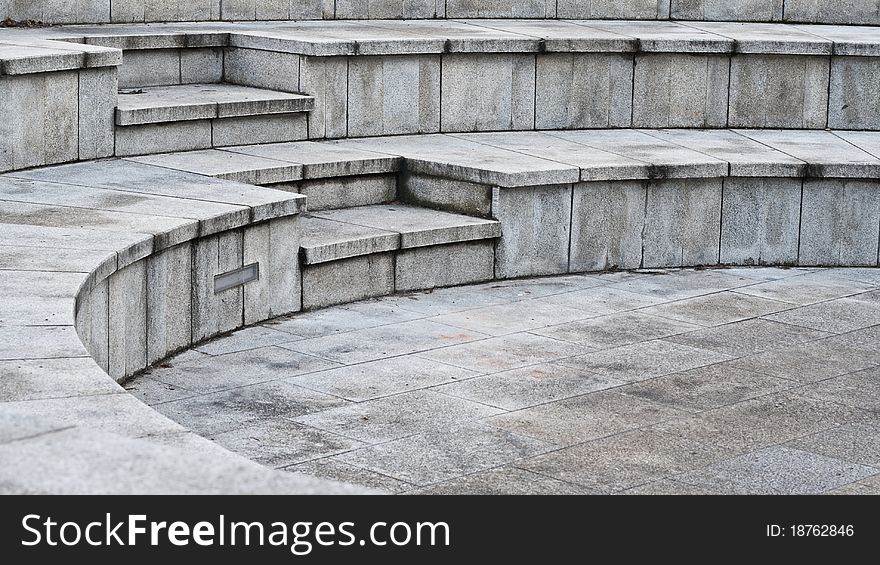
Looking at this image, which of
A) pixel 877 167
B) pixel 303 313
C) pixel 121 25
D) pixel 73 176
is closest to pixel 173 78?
pixel 121 25

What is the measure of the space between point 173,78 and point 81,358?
5379 mm

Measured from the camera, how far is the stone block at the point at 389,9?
1145 centimetres

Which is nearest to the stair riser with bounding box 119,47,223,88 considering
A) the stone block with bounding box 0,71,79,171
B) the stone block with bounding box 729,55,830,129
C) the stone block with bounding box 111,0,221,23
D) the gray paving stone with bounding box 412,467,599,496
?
the stone block with bounding box 111,0,221,23

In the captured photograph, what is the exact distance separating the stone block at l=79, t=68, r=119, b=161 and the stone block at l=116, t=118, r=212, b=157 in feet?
0.33

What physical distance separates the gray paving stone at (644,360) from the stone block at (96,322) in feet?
7.34

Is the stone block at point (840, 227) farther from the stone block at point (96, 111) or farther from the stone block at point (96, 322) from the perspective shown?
the stone block at point (96, 322)

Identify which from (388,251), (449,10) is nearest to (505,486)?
(388,251)

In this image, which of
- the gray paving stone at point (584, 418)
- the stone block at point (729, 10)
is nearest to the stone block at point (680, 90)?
the stone block at point (729, 10)

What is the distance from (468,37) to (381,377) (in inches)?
168

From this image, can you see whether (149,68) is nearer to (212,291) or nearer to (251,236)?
(251,236)

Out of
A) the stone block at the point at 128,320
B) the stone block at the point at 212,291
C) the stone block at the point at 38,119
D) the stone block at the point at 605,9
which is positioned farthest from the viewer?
the stone block at the point at 605,9
